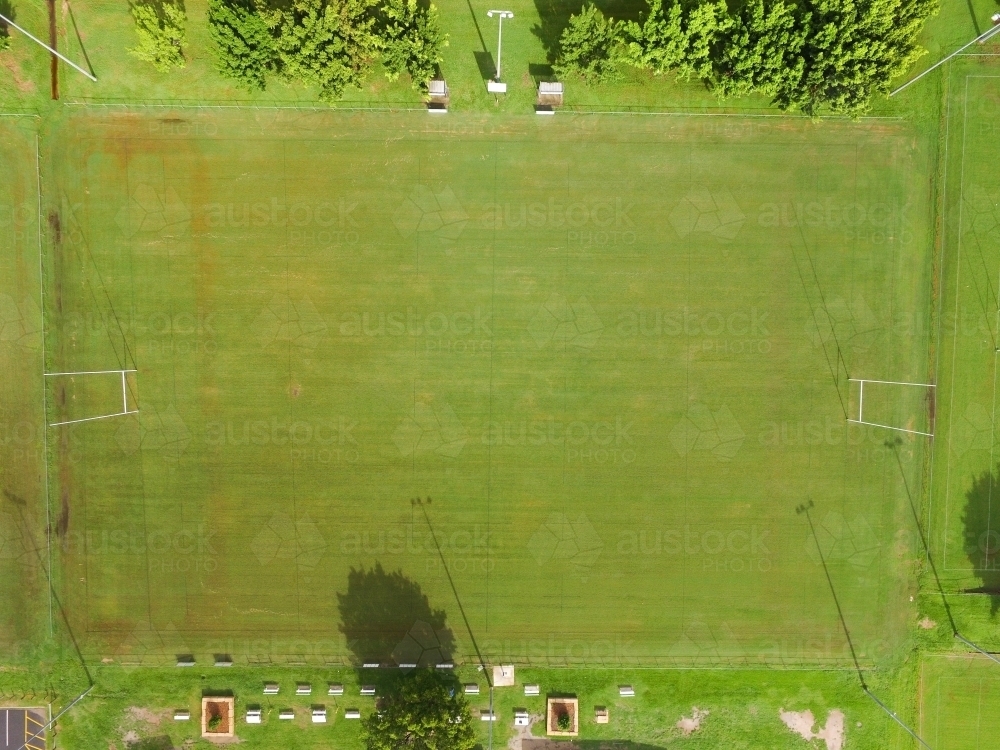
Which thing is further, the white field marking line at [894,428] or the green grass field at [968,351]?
the white field marking line at [894,428]

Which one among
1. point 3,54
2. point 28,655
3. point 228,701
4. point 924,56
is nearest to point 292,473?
point 228,701

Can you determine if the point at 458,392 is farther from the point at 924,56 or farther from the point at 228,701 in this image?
the point at 924,56

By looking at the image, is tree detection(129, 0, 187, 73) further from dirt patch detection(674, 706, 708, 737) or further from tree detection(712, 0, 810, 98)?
dirt patch detection(674, 706, 708, 737)

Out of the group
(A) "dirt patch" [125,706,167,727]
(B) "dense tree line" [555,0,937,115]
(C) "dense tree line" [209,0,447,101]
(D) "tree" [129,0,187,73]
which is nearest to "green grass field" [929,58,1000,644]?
(B) "dense tree line" [555,0,937,115]

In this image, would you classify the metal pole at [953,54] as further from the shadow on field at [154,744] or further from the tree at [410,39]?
the shadow on field at [154,744]

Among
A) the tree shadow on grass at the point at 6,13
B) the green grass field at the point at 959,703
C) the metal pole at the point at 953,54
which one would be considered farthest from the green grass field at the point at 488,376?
the tree shadow on grass at the point at 6,13

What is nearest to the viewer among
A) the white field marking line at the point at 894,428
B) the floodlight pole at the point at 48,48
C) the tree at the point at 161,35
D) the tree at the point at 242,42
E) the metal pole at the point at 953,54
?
the tree at the point at 242,42
